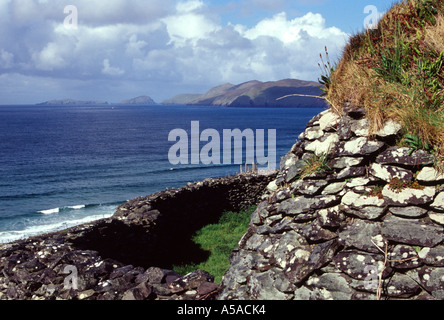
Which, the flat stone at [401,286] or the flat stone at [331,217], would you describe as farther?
the flat stone at [331,217]

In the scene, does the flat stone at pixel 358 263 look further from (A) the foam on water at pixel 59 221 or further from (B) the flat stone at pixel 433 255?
(A) the foam on water at pixel 59 221

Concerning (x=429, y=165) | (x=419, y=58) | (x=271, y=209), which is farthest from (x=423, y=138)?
(x=271, y=209)

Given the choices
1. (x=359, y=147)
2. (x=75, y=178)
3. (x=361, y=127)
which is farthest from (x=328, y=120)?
(x=75, y=178)

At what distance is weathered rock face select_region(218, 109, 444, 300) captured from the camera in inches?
185

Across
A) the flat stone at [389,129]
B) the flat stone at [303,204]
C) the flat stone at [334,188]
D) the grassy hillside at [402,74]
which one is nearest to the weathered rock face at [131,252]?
the flat stone at [303,204]

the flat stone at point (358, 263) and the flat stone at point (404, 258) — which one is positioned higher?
the flat stone at point (404, 258)

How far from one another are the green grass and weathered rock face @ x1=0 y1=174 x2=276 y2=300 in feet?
1.62

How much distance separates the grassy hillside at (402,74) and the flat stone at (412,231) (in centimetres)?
96

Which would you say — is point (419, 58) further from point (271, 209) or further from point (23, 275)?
point (23, 275)

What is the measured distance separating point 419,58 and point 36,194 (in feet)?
148

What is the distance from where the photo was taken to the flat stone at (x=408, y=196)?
15.9ft

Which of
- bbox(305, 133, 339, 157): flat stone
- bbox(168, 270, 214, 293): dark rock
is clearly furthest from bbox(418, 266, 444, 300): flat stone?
bbox(168, 270, 214, 293): dark rock

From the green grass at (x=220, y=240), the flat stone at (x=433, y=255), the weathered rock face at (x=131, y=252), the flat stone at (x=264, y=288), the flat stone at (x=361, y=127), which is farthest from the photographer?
the green grass at (x=220, y=240)

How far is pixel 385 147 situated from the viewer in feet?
18.2
